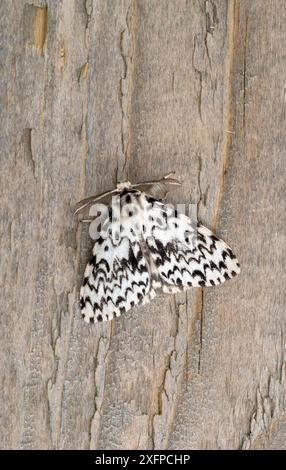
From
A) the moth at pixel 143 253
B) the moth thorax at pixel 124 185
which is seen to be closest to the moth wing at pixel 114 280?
the moth at pixel 143 253

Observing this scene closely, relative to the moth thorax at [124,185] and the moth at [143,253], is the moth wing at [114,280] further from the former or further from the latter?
the moth thorax at [124,185]

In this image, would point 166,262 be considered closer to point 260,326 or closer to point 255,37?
point 260,326

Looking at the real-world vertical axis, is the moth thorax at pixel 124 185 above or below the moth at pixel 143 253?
above

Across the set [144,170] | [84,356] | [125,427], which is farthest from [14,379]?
[144,170]

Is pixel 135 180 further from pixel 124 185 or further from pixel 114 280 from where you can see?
pixel 114 280

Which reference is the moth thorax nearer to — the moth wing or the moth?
the moth
